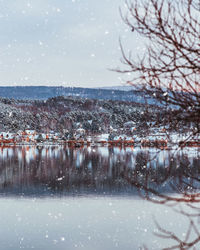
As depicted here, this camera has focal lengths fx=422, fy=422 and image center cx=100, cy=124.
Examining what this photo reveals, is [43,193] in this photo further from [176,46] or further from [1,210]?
[176,46]

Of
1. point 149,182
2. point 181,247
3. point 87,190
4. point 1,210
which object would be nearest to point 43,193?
point 87,190

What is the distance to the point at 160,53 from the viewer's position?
571 centimetres

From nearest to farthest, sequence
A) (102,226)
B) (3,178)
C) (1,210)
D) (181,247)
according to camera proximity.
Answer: (181,247) < (102,226) < (1,210) < (3,178)

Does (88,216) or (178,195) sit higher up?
(88,216)

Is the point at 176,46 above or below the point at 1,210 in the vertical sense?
above

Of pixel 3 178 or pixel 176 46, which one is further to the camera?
pixel 3 178

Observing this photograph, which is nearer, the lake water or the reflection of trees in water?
the reflection of trees in water

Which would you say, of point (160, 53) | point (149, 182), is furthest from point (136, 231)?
point (149, 182)

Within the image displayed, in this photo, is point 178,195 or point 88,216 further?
point 178,195

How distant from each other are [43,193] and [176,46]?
1891cm

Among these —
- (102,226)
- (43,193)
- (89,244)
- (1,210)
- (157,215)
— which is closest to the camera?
(89,244)

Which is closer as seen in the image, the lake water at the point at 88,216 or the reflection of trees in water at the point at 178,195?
the reflection of trees in water at the point at 178,195

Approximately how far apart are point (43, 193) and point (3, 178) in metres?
8.61

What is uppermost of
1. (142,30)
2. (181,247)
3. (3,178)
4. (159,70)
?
(142,30)
